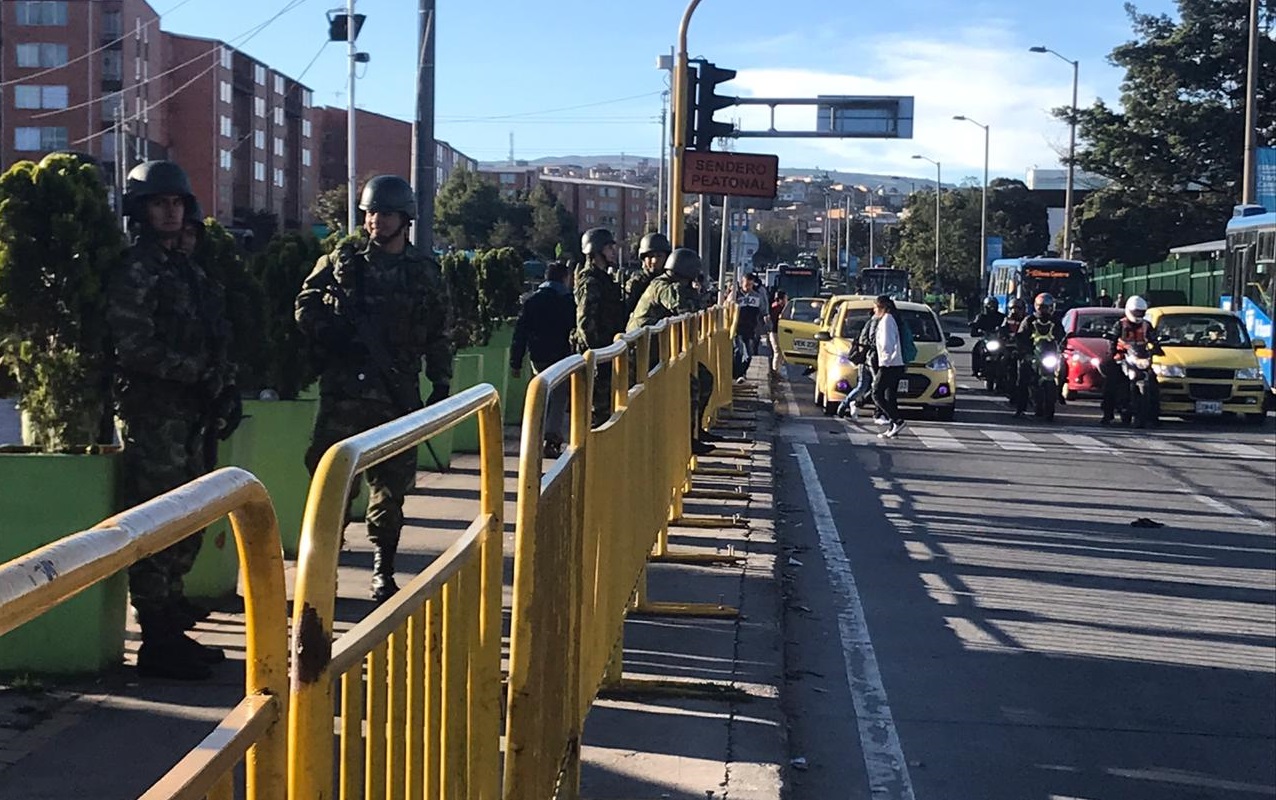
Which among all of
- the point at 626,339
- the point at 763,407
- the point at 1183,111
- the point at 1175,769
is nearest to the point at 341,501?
the point at 626,339

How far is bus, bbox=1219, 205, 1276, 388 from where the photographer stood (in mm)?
25609

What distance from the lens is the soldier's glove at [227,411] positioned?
621 cm

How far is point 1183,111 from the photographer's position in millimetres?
54719

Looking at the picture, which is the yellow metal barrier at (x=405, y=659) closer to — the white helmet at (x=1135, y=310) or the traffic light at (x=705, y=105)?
the traffic light at (x=705, y=105)

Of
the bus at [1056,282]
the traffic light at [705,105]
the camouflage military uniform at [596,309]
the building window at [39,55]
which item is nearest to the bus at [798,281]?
the bus at [1056,282]

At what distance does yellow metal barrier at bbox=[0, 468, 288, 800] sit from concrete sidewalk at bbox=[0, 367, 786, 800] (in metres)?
1.69

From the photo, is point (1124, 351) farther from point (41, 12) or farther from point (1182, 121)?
point (41, 12)

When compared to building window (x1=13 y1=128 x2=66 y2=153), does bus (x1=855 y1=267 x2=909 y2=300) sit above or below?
below

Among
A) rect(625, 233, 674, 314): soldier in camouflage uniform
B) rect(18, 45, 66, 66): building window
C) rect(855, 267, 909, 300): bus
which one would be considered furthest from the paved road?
rect(18, 45, 66, 66): building window

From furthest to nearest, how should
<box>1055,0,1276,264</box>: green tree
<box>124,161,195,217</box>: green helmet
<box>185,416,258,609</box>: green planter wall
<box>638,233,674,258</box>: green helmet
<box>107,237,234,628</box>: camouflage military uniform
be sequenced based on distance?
<box>1055,0,1276,264</box>: green tree, <box>638,233,674,258</box>: green helmet, <box>185,416,258,609</box>: green planter wall, <box>124,161,195,217</box>: green helmet, <box>107,237,234,628</box>: camouflage military uniform

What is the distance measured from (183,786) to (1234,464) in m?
16.4

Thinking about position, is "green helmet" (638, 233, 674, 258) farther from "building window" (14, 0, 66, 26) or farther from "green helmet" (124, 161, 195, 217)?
"building window" (14, 0, 66, 26)

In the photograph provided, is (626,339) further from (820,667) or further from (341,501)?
(341,501)

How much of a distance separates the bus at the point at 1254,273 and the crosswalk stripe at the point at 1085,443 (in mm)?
6189
